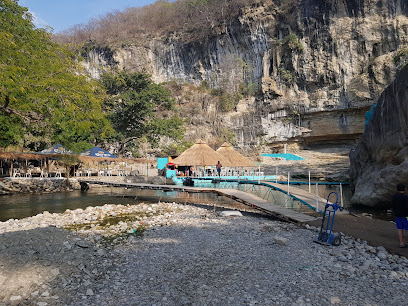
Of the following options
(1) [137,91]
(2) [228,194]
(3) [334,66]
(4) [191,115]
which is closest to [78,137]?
(1) [137,91]

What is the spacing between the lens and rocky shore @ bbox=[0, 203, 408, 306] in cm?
340

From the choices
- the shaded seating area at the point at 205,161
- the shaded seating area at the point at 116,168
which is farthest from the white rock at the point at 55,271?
the shaded seating area at the point at 116,168

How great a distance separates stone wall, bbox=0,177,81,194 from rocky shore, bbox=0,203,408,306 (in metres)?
14.4

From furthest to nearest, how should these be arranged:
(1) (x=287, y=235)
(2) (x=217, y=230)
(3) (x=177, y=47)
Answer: (3) (x=177, y=47)
(2) (x=217, y=230)
(1) (x=287, y=235)

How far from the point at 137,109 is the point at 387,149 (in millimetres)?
24783

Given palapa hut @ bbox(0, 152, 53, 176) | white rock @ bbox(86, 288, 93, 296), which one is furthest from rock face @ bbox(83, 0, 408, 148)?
white rock @ bbox(86, 288, 93, 296)

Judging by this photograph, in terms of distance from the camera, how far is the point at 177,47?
4441 cm

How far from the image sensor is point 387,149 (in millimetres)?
10219

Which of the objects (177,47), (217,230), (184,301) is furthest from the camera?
(177,47)

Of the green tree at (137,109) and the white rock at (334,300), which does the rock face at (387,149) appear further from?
the green tree at (137,109)

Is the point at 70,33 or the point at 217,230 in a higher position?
the point at 70,33

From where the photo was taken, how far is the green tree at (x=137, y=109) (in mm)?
28938

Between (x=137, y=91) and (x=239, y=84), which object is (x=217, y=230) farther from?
(x=239, y=84)

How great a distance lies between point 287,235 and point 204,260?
264 cm
